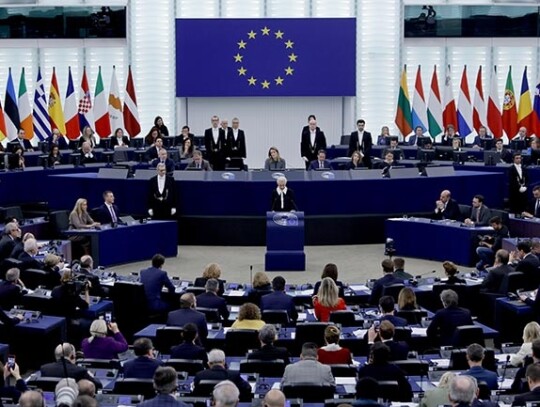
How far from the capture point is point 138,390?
36.5 ft

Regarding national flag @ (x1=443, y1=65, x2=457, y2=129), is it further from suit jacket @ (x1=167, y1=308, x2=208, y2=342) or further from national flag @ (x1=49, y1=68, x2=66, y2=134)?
suit jacket @ (x1=167, y1=308, x2=208, y2=342)

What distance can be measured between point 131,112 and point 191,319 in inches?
816

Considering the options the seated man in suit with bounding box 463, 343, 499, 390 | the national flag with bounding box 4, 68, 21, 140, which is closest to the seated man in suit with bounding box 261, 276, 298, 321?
the seated man in suit with bounding box 463, 343, 499, 390

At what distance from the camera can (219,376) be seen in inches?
431

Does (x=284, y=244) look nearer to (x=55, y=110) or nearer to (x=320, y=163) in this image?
(x=320, y=163)

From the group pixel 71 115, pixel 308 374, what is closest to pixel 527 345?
pixel 308 374

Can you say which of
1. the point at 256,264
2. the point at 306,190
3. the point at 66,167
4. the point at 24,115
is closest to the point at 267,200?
the point at 306,190

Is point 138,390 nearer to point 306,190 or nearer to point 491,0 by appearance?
point 306,190

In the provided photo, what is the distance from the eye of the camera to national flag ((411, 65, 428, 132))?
34.1m

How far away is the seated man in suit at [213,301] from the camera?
1500cm

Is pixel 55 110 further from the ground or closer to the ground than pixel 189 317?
further from the ground

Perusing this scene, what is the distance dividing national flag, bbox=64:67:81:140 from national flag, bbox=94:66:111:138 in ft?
2.01

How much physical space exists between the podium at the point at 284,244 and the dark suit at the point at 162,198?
2.84 m

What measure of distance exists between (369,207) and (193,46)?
41.9 ft
